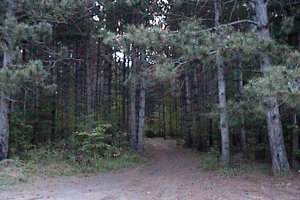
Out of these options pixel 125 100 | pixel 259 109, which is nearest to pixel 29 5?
pixel 259 109

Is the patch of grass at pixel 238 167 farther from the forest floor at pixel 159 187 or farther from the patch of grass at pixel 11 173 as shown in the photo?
the patch of grass at pixel 11 173

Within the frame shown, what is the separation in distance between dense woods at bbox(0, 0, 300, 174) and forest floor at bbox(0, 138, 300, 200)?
1652mm

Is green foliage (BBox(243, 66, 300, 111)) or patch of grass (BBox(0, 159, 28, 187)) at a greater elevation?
green foliage (BBox(243, 66, 300, 111))

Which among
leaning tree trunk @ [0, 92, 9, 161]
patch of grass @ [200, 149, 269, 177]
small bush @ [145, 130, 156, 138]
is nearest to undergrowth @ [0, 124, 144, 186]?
leaning tree trunk @ [0, 92, 9, 161]

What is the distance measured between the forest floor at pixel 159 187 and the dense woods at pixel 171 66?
65.0 inches

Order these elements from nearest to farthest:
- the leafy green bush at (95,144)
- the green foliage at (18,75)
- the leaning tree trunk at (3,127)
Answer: the green foliage at (18,75)
the leaning tree trunk at (3,127)
the leafy green bush at (95,144)

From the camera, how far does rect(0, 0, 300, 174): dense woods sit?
390 inches

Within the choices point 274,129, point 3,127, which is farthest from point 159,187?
point 3,127

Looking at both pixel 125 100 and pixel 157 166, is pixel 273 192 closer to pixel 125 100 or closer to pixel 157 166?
pixel 157 166

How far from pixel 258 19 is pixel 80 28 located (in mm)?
10447

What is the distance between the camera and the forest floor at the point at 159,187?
8.91 meters

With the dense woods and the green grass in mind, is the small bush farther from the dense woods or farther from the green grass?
the green grass

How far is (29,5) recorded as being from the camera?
13.4 meters

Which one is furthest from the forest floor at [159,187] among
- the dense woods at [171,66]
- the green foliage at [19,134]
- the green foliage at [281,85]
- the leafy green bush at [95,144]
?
the green foliage at [19,134]
